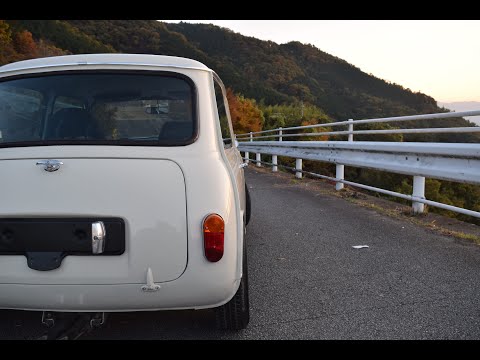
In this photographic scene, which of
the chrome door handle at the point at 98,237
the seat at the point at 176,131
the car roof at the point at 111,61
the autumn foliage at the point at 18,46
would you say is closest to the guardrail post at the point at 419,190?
the car roof at the point at 111,61

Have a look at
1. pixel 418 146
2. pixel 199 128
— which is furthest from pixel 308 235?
pixel 199 128

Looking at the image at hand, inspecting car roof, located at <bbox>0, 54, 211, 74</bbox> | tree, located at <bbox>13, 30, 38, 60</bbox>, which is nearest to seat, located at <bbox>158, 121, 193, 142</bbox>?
car roof, located at <bbox>0, 54, 211, 74</bbox>

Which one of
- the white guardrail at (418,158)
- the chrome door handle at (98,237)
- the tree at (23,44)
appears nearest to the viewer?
the chrome door handle at (98,237)

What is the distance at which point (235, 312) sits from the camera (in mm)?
2639

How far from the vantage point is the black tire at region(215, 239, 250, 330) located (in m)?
2.63

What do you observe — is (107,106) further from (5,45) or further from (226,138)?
(5,45)

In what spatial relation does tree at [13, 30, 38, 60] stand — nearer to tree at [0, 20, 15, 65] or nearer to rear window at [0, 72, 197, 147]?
tree at [0, 20, 15, 65]

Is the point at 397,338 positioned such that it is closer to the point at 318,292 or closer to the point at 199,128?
the point at 318,292

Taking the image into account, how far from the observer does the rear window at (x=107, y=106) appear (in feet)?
8.29

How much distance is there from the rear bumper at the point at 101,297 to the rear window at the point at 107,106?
2.69ft

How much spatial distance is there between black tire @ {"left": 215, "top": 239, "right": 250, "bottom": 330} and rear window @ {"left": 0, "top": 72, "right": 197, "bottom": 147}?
0.97 metres

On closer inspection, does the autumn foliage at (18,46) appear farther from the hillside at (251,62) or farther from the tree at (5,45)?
the hillside at (251,62)

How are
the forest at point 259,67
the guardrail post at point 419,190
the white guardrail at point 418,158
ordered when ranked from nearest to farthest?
1. the white guardrail at point 418,158
2. the guardrail post at point 419,190
3. the forest at point 259,67

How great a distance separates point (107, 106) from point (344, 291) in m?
2.15
